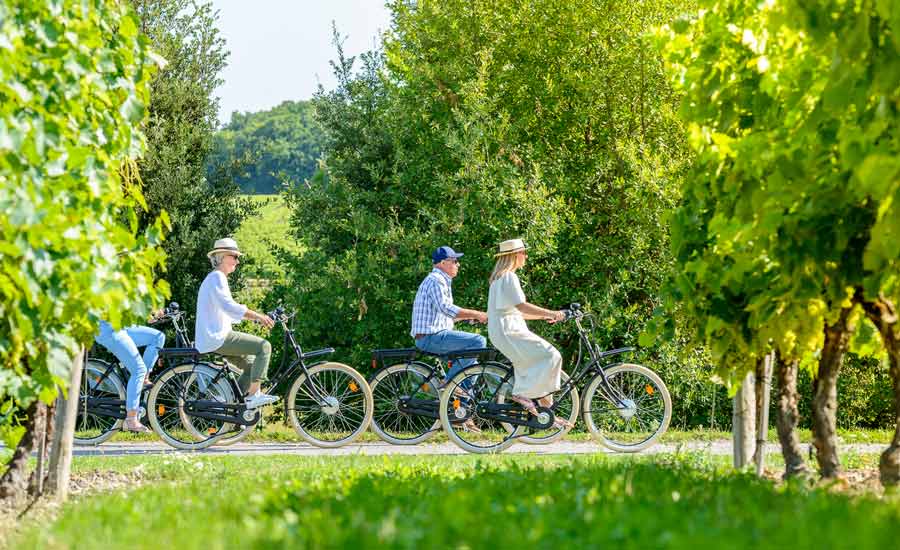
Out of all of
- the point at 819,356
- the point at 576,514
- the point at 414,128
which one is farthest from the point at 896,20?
the point at 414,128

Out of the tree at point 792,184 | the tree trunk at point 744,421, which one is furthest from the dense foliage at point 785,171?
the tree trunk at point 744,421

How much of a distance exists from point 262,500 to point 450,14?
11.0 meters

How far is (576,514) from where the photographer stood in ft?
15.7

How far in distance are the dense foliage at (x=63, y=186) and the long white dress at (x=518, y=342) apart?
14.3 ft

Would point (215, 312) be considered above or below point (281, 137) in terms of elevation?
below

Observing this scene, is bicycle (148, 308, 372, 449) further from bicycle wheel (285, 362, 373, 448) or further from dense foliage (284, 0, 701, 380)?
dense foliage (284, 0, 701, 380)

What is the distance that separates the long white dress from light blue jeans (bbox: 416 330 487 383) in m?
0.48

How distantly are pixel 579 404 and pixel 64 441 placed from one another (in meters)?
5.21

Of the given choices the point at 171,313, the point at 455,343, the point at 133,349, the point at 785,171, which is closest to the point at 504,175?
the point at 455,343

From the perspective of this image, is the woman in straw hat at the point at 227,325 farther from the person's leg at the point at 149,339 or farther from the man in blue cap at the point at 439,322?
the man in blue cap at the point at 439,322

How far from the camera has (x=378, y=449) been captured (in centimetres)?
1098

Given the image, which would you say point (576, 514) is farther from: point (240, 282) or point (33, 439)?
point (240, 282)

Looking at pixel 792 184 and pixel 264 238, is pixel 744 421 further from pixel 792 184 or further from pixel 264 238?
pixel 264 238

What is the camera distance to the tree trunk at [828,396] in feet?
21.8
